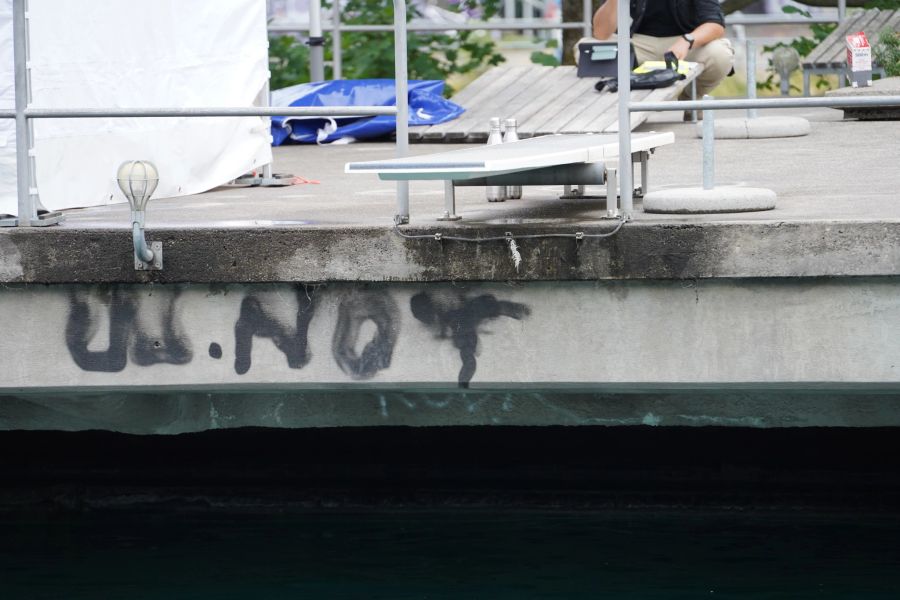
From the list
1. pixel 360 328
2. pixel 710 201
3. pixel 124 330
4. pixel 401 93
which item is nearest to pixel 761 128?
pixel 710 201

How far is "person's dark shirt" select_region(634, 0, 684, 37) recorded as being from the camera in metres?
9.92

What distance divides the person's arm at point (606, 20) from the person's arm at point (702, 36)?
1.79 feet

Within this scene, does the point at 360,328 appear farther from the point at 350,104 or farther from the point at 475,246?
the point at 350,104

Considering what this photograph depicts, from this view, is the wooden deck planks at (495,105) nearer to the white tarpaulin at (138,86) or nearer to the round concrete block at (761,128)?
the round concrete block at (761,128)

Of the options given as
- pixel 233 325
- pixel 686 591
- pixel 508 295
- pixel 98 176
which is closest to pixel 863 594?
pixel 686 591

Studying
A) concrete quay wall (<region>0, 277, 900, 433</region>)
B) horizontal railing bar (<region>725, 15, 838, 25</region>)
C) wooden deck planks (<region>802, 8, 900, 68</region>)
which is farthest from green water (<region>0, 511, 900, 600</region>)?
horizontal railing bar (<region>725, 15, 838, 25</region>)

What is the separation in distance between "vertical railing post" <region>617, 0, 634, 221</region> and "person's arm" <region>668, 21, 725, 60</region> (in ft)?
17.7

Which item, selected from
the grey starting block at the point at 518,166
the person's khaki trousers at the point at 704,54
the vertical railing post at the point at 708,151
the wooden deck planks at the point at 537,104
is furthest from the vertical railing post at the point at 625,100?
the person's khaki trousers at the point at 704,54

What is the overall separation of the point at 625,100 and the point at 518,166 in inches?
22.0

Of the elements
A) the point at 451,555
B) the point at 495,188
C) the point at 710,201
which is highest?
the point at 495,188

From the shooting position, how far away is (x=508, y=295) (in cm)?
433

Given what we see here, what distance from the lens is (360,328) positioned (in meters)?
4.39

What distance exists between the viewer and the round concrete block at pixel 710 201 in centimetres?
455

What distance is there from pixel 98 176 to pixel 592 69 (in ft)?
16.5
